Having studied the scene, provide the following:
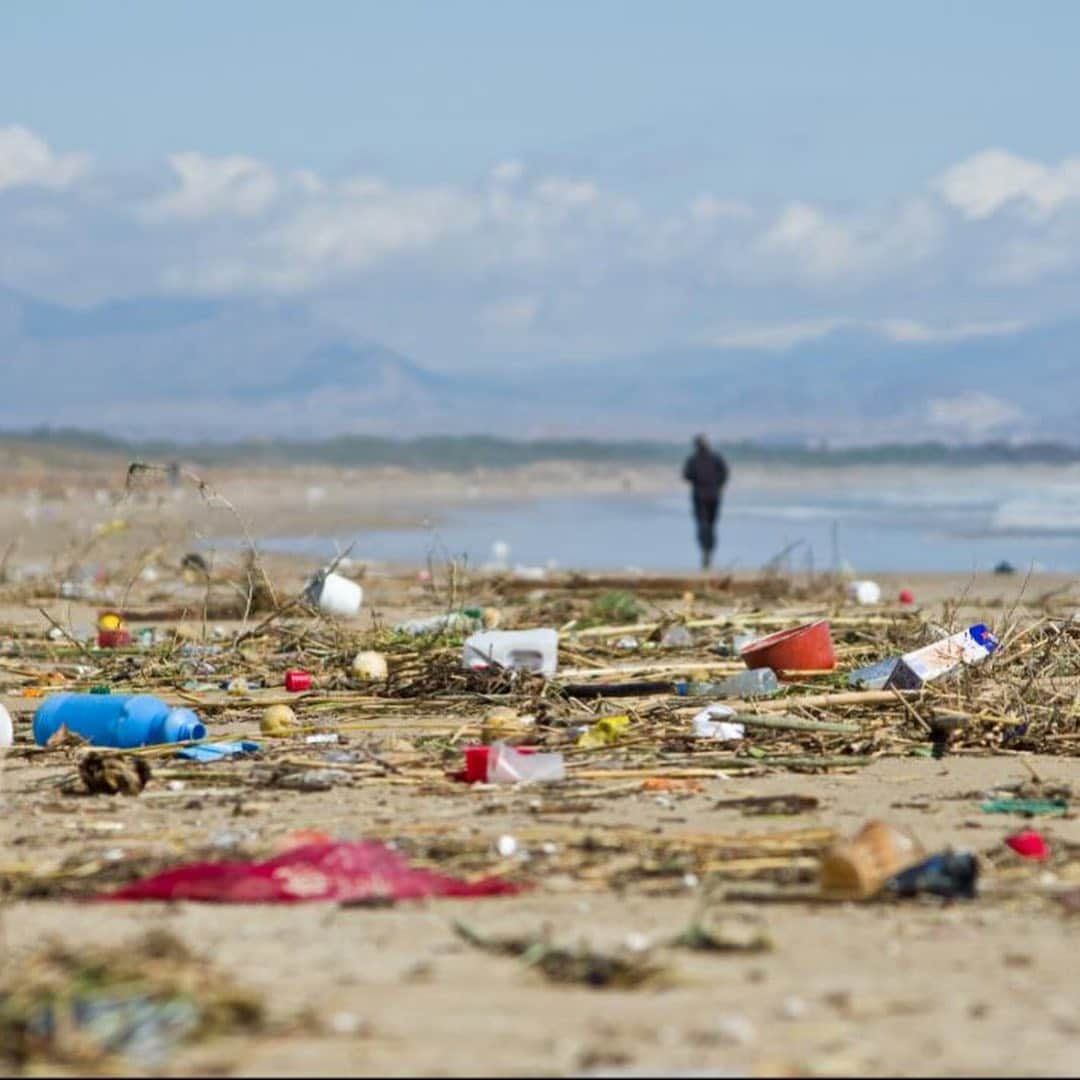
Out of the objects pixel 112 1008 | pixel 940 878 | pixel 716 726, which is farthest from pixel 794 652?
pixel 112 1008

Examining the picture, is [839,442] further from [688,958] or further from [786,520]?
[688,958]

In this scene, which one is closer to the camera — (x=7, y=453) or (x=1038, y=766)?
(x=1038, y=766)

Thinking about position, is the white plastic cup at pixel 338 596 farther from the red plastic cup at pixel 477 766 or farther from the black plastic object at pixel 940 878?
the black plastic object at pixel 940 878

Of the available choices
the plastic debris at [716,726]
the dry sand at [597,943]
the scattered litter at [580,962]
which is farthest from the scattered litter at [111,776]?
the scattered litter at [580,962]

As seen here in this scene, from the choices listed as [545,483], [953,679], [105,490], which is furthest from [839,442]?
[953,679]

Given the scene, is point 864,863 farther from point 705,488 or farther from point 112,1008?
point 705,488

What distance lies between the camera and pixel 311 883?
5.49 meters

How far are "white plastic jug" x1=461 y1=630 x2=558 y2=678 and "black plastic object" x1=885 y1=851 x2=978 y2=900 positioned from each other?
4.31 meters

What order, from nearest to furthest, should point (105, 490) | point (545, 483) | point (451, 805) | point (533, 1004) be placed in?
point (533, 1004), point (451, 805), point (105, 490), point (545, 483)

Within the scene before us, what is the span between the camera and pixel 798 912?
5305mm

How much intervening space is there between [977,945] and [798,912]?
0.49m

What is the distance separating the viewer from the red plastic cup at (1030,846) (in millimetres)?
5980

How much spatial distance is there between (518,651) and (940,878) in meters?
4.62

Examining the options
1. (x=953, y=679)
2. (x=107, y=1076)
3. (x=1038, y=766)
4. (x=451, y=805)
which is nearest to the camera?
(x=107, y=1076)
